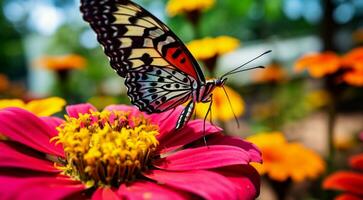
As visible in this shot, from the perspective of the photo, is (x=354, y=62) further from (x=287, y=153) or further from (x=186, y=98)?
(x=186, y=98)

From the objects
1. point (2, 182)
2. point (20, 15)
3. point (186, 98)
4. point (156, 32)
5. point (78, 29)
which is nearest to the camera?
point (2, 182)

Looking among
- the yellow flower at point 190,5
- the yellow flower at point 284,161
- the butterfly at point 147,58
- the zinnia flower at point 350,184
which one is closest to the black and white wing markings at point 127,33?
the butterfly at point 147,58

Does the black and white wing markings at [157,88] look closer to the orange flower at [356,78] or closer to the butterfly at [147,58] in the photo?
the butterfly at [147,58]

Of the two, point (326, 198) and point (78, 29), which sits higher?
point (78, 29)

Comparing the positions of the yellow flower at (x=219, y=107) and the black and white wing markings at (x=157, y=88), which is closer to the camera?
the black and white wing markings at (x=157, y=88)

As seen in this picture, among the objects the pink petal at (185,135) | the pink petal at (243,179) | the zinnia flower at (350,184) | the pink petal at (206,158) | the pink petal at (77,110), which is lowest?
the zinnia flower at (350,184)

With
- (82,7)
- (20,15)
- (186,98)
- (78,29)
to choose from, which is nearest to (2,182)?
(82,7)

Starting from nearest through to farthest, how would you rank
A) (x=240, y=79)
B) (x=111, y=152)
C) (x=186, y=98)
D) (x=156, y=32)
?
(x=111, y=152)
(x=156, y=32)
(x=186, y=98)
(x=240, y=79)
